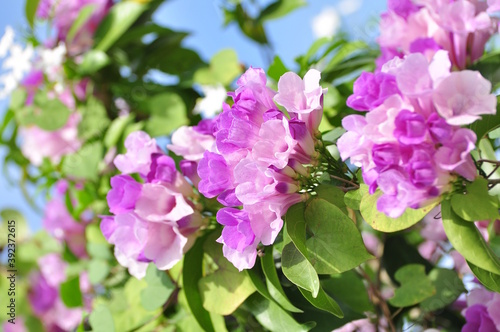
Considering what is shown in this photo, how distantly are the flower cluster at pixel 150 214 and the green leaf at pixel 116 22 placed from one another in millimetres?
392

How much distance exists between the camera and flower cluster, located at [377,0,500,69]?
16.2 inches

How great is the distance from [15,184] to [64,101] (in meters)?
0.17

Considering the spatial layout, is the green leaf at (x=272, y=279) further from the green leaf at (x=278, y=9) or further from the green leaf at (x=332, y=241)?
the green leaf at (x=278, y=9)

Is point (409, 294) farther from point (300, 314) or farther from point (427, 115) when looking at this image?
point (427, 115)

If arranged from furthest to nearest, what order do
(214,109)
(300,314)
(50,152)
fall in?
(50,152) → (214,109) → (300,314)

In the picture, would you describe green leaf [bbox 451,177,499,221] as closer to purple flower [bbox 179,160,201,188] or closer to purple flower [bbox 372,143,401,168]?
purple flower [bbox 372,143,401,168]

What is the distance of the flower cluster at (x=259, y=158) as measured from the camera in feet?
1.01

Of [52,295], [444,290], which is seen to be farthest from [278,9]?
[52,295]

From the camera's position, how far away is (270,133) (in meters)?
0.31

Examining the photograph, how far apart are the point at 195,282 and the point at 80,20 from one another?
466 mm

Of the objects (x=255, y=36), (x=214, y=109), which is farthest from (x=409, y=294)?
(x=255, y=36)

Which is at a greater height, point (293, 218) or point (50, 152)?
point (293, 218)

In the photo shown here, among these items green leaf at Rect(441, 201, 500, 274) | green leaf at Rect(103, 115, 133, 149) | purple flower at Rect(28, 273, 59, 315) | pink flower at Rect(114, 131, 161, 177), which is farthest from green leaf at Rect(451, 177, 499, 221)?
purple flower at Rect(28, 273, 59, 315)

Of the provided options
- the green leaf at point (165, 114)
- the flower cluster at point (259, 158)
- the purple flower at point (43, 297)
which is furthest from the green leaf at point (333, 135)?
the purple flower at point (43, 297)
